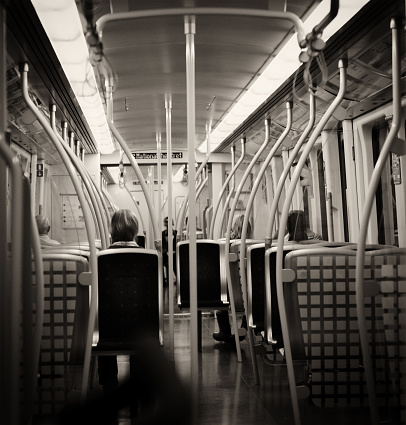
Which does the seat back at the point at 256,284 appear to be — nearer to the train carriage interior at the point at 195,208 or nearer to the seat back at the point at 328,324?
the train carriage interior at the point at 195,208

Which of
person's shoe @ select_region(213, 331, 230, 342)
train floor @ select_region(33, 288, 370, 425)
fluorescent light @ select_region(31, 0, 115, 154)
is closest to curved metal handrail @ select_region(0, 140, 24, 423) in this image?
train floor @ select_region(33, 288, 370, 425)

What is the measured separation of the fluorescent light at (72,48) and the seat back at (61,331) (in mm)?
1116

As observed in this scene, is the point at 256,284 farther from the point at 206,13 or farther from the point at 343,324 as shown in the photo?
the point at 206,13

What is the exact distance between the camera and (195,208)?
271cm

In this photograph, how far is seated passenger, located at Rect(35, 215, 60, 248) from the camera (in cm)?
252

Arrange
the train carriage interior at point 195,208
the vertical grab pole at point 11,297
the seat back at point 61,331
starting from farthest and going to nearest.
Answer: the seat back at point 61,331
the train carriage interior at point 195,208
the vertical grab pole at point 11,297

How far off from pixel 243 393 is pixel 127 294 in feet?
3.96

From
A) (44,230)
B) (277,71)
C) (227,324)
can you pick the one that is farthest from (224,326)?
(44,230)

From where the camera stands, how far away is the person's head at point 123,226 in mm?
3949

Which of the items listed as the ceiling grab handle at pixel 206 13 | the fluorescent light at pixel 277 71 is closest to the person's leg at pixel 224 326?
the fluorescent light at pixel 277 71

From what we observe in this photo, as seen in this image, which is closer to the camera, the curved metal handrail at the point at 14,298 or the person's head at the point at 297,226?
the curved metal handrail at the point at 14,298

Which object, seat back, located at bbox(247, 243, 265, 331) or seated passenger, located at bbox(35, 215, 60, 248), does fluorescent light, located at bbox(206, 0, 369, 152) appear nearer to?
seat back, located at bbox(247, 243, 265, 331)

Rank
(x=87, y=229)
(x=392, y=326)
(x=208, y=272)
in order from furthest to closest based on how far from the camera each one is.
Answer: (x=208, y=272) < (x=87, y=229) < (x=392, y=326)

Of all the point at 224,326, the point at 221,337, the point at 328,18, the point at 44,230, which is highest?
the point at 328,18
